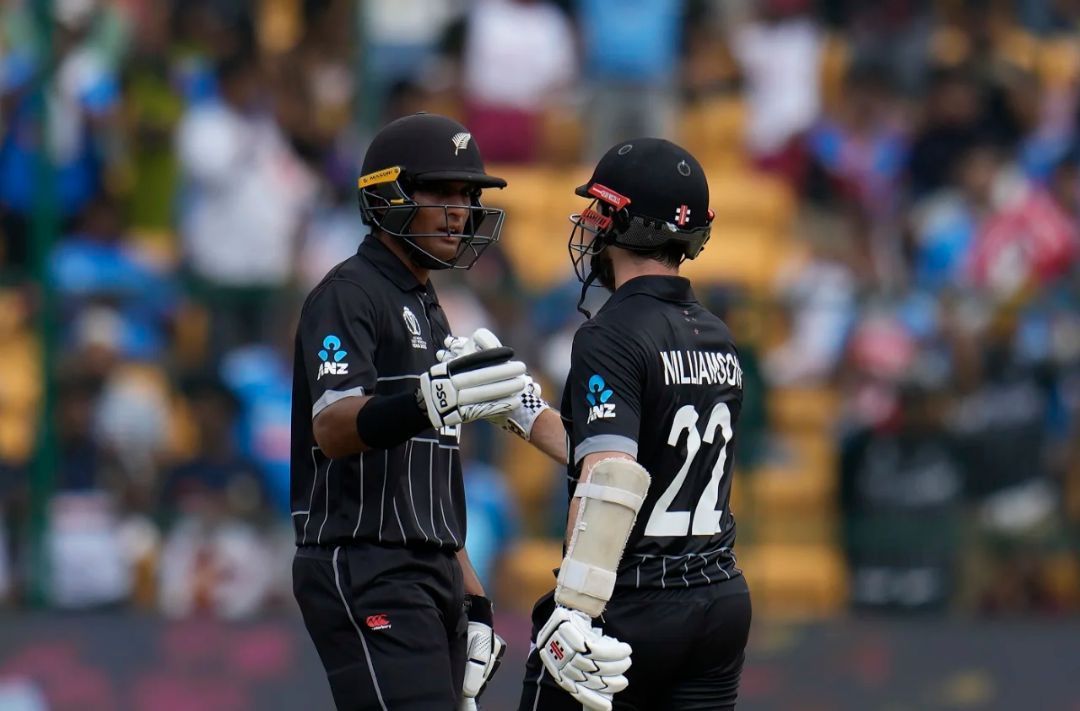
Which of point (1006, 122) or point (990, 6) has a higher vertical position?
point (990, 6)

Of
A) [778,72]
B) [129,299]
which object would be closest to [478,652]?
[129,299]

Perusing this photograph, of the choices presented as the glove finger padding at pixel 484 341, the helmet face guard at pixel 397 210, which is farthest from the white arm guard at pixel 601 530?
the helmet face guard at pixel 397 210

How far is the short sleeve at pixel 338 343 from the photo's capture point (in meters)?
5.15

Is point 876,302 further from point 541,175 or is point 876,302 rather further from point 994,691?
point 541,175

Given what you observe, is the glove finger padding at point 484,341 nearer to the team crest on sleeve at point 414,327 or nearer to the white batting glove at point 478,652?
the team crest on sleeve at point 414,327

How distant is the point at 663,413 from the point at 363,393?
81 centimetres

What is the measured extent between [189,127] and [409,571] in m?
6.23

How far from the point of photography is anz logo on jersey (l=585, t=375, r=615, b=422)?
5047 mm

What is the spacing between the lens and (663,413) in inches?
203

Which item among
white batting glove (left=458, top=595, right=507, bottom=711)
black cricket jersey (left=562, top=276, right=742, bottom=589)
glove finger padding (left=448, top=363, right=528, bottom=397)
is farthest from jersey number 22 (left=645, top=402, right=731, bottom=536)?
white batting glove (left=458, top=595, right=507, bottom=711)

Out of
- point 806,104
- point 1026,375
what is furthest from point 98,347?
point 806,104

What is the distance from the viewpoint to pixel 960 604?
30.1ft

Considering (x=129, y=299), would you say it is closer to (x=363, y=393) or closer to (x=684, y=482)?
(x=363, y=393)

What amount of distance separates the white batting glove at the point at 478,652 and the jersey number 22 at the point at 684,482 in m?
0.73
